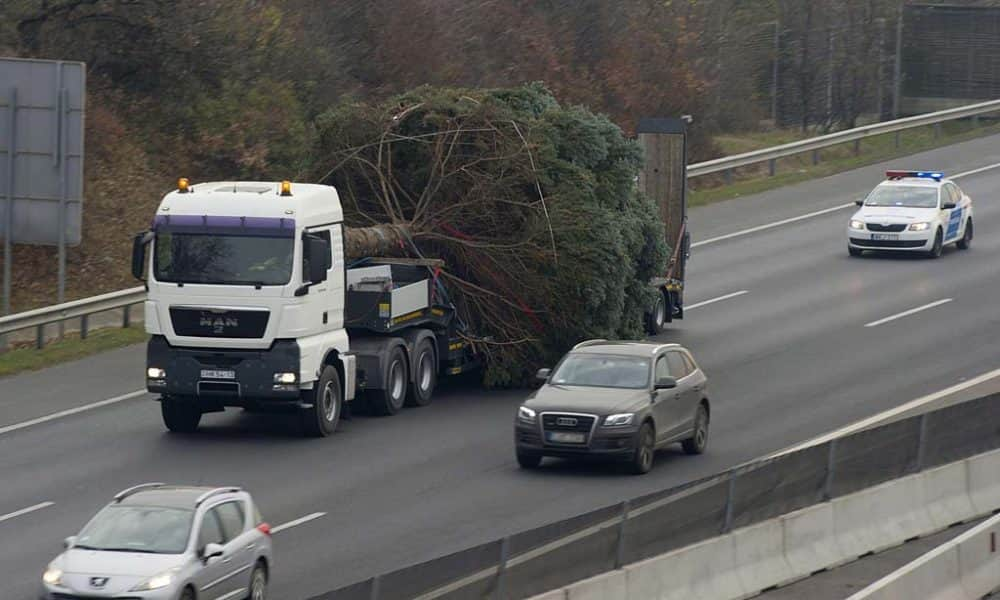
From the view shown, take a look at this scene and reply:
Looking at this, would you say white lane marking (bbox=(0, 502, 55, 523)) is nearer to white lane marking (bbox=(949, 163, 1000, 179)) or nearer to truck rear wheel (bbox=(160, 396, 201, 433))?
truck rear wheel (bbox=(160, 396, 201, 433))

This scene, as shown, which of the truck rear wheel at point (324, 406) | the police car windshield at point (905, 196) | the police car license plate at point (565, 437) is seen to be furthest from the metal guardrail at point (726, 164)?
the police car license plate at point (565, 437)

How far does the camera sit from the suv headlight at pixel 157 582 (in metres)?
13.5

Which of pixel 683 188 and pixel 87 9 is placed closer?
pixel 683 188

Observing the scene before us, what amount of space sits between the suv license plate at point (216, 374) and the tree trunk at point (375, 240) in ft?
10.7

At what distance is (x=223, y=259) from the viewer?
22.0 meters

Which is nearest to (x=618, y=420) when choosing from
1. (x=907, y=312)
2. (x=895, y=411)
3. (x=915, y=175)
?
(x=895, y=411)

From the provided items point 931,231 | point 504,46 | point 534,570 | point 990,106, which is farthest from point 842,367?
point 990,106

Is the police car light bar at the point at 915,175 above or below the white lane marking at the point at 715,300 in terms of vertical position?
above

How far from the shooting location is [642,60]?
165 ft

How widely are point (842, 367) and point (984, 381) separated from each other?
2.32 m

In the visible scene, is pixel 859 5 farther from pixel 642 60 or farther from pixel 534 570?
pixel 534 570

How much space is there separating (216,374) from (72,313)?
7285mm

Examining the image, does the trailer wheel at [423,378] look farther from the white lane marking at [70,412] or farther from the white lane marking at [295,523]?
the white lane marking at [295,523]

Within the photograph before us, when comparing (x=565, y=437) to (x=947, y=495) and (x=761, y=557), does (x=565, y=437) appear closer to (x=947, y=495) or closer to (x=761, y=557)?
(x=947, y=495)
